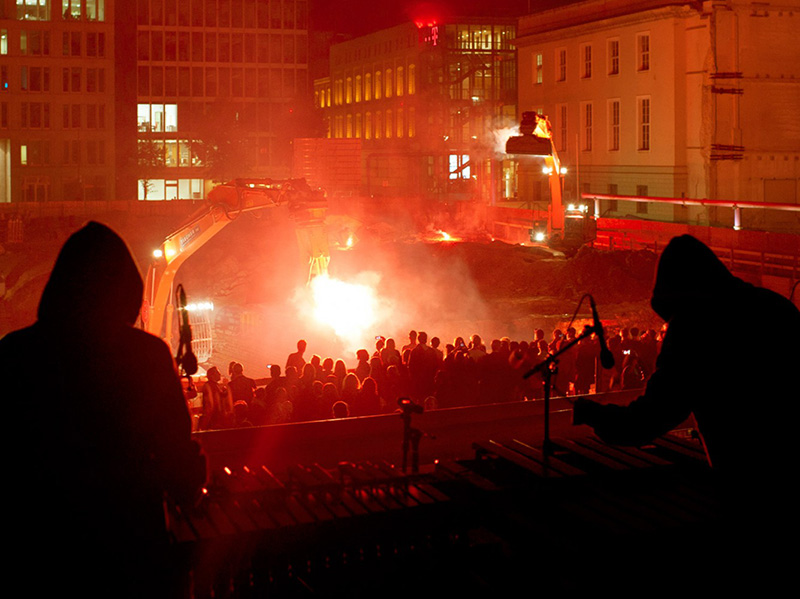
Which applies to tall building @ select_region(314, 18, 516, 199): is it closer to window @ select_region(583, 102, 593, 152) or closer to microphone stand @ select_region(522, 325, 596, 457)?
window @ select_region(583, 102, 593, 152)

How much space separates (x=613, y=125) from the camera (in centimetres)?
5100

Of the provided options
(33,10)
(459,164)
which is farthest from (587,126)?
(33,10)

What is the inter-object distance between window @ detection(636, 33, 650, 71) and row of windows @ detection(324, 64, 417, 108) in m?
25.9

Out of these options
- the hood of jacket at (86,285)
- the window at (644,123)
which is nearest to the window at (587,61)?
the window at (644,123)

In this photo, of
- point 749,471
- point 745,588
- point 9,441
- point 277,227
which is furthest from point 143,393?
point 277,227

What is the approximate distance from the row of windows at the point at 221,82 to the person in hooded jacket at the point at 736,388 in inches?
2942

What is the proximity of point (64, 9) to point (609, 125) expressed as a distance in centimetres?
4475

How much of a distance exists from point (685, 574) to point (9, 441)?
12.3ft

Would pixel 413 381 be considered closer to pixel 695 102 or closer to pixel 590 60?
pixel 695 102

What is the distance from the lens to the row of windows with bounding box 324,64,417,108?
73.6 m

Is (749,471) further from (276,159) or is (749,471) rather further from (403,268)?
(276,159)

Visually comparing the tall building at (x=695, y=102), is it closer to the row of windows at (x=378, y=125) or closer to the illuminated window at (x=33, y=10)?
the row of windows at (x=378, y=125)

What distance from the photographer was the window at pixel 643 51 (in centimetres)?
4812

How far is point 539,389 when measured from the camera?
1429cm
